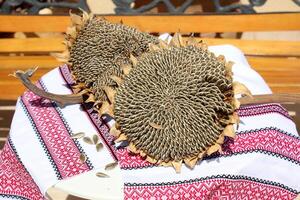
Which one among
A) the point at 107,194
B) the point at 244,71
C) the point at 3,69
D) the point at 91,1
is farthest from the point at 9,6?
the point at 107,194

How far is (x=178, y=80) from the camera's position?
3.41ft

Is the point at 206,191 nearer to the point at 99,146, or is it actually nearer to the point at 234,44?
the point at 99,146

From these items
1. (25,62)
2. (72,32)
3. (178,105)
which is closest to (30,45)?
(25,62)

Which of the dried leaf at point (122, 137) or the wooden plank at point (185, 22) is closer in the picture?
the dried leaf at point (122, 137)

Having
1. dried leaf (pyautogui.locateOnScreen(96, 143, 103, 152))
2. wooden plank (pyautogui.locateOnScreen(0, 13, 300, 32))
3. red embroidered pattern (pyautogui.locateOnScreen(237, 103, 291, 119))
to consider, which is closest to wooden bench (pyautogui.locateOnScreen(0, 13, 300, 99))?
wooden plank (pyautogui.locateOnScreen(0, 13, 300, 32))

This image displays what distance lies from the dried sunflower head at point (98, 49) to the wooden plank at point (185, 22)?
77cm

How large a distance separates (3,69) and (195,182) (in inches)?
44.9

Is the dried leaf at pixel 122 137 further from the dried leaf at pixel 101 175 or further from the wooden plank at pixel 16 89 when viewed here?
the wooden plank at pixel 16 89

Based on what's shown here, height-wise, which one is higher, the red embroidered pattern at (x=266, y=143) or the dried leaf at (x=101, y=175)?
the red embroidered pattern at (x=266, y=143)

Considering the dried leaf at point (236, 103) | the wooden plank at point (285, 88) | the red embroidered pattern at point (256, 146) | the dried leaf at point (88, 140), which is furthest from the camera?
the wooden plank at point (285, 88)

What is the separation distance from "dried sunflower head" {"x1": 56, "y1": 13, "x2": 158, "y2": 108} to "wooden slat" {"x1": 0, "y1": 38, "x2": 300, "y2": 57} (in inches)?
28.3

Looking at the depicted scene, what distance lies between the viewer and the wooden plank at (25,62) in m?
2.01

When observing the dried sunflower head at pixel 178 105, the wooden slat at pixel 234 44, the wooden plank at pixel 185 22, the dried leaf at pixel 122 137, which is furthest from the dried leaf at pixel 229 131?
the wooden plank at pixel 185 22

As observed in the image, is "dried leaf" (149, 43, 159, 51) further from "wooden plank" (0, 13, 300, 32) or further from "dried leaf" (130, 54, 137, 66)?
"wooden plank" (0, 13, 300, 32)
